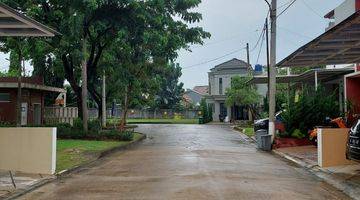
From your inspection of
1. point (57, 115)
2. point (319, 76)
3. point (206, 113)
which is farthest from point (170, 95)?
point (319, 76)

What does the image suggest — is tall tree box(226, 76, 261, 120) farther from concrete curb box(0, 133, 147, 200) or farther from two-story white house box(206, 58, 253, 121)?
concrete curb box(0, 133, 147, 200)

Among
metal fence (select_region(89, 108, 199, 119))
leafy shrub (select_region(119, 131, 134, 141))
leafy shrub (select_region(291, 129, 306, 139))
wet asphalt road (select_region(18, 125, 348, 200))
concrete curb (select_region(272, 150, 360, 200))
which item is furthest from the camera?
metal fence (select_region(89, 108, 199, 119))

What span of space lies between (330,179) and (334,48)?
5477 mm

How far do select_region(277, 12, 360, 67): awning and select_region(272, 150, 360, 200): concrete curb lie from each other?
3.60 metres

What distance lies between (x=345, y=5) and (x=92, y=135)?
591 inches

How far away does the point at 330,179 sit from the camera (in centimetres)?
1473

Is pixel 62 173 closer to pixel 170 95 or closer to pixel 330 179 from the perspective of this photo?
pixel 330 179

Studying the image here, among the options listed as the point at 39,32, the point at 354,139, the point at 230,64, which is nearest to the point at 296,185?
the point at 354,139

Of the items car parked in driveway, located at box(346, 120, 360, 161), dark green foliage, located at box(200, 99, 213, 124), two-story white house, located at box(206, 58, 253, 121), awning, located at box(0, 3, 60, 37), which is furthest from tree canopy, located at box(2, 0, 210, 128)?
two-story white house, located at box(206, 58, 253, 121)

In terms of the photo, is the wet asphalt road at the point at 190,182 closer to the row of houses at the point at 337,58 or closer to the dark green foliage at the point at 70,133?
the row of houses at the point at 337,58

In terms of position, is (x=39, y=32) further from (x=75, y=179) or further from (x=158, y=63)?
(x=158, y=63)

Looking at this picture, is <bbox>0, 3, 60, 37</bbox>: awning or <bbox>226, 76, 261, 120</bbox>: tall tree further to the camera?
<bbox>226, 76, 261, 120</bbox>: tall tree

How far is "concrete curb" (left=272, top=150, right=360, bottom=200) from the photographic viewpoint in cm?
1231

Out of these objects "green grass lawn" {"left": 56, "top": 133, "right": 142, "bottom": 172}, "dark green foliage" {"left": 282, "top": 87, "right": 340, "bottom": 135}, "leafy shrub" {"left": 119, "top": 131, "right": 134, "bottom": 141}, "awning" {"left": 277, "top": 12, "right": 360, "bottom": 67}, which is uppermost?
"awning" {"left": 277, "top": 12, "right": 360, "bottom": 67}
